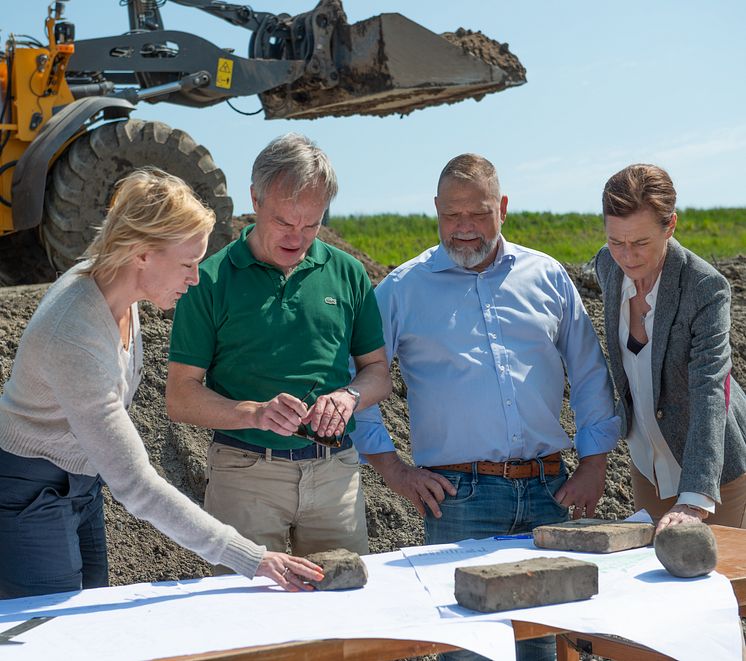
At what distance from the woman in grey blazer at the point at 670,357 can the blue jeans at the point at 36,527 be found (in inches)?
63.1

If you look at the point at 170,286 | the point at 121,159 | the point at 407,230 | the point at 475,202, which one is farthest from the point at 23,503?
the point at 407,230

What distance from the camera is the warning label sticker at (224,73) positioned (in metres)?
9.61

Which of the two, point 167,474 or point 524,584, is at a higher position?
point 524,584

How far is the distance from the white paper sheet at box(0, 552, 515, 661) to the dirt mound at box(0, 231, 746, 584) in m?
2.62

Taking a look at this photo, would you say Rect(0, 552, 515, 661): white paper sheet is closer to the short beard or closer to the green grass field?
the short beard

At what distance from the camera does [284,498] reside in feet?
9.63

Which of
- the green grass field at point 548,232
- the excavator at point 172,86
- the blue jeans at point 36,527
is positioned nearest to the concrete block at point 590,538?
the blue jeans at point 36,527

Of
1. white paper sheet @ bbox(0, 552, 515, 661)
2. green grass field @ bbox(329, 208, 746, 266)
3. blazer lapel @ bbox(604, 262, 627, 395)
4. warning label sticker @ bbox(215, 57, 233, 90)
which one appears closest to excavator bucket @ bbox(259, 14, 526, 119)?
warning label sticker @ bbox(215, 57, 233, 90)

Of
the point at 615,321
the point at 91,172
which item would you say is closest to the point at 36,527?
the point at 615,321

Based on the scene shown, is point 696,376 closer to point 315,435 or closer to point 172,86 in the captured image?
point 315,435

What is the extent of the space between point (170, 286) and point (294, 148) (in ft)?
2.16

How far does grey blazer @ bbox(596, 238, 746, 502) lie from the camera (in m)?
2.94

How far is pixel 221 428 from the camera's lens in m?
2.83

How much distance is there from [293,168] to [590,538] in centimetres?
131
